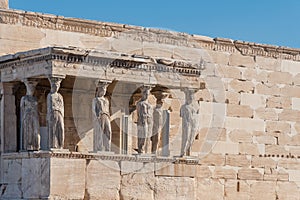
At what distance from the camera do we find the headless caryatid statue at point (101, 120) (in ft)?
43.7

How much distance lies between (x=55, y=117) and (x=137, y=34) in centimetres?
307

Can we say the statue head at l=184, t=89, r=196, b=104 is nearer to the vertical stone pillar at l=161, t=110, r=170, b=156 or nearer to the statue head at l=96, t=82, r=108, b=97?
the vertical stone pillar at l=161, t=110, r=170, b=156

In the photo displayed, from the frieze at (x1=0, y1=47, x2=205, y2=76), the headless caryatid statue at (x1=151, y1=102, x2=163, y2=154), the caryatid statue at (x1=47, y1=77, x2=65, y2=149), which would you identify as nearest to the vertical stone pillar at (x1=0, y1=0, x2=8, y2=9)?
the frieze at (x1=0, y1=47, x2=205, y2=76)

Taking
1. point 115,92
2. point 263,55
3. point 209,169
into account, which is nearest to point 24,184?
point 115,92

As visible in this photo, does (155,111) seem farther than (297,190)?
No

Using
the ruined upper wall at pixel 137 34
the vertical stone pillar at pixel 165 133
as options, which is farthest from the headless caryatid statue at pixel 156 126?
the ruined upper wall at pixel 137 34

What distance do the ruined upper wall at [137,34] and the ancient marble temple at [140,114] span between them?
2 cm

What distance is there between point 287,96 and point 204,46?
225 centimetres

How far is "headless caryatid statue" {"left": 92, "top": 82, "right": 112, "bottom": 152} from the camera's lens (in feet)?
43.7

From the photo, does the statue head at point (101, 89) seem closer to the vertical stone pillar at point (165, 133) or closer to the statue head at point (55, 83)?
the statue head at point (55, 83)

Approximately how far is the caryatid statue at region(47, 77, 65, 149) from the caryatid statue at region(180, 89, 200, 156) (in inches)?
92.6

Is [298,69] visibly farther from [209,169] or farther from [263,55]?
[209,169]

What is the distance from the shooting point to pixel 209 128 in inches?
644

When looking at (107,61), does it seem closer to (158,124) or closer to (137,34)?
(158,124)
